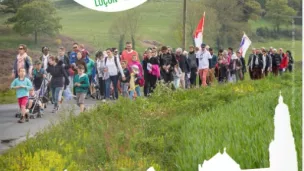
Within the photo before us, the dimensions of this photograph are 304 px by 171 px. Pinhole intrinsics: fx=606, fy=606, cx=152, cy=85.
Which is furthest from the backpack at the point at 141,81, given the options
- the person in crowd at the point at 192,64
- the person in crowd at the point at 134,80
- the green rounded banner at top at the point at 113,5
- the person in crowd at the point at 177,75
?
the green rounded banner at top at the point at 113,5

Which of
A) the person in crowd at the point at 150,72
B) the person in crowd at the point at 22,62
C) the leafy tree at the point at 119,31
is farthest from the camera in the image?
the person in crowd at the point at 150,72

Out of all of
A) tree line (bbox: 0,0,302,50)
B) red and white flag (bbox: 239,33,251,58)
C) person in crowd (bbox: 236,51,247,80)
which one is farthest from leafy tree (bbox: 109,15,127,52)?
person in crowd (bbox: 236,51,247,80)

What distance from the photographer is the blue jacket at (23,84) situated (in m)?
4.29

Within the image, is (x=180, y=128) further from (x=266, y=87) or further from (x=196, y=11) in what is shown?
(x=266, y=87)

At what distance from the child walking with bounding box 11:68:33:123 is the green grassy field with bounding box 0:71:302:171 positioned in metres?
0.25

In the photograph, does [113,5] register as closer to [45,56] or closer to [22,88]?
[45,56]

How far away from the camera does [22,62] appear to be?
4.29 meters

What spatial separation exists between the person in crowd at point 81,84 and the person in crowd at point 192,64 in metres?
0.94

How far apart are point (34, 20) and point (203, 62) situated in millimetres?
2101

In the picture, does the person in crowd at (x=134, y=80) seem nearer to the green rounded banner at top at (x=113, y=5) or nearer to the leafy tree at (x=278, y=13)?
the green rounded banner at top at (x=113, y=5)

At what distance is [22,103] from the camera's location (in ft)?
14.5

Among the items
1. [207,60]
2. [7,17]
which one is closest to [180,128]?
[207,60]

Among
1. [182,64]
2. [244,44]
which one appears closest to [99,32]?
[182,64]

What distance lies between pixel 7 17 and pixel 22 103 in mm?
636
